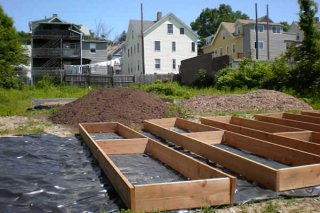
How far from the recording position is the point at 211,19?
246 feet

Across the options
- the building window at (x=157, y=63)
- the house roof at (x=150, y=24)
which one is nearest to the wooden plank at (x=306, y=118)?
the building window at (x=157, y=63)

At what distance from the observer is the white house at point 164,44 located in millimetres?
39625

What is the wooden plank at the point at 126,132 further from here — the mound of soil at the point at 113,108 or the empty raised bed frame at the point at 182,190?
the empty raised bed frame at the point at 182,190

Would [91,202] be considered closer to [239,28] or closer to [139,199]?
[139,199]

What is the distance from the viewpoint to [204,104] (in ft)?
45.8

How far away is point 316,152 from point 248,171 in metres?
1.55

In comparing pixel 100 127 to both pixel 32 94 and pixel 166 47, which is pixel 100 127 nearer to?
pixel 32 94

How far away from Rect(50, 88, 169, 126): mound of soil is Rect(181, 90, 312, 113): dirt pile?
2.19 m

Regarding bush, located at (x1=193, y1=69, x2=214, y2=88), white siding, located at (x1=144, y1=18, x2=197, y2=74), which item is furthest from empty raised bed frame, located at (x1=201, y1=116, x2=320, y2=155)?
white siding, located at (x1=144, y1=18, x2=197, y2=74)

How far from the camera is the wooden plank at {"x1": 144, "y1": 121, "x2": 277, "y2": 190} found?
4.25 metres

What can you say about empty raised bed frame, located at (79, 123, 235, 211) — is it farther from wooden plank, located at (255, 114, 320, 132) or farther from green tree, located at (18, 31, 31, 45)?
green tree, located at (18, 31, 31, 45)

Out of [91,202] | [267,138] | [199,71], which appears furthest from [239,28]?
[91,202]

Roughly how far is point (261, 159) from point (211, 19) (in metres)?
72.3

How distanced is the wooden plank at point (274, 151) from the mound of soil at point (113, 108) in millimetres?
3988
